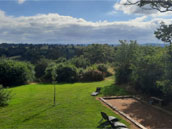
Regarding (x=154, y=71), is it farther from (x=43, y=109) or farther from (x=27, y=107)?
(x=27, y=107)

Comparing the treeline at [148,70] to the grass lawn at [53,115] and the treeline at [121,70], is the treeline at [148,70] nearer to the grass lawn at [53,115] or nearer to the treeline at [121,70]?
the treeline at [121,70]

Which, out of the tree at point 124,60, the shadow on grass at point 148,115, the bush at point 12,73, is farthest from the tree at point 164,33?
the bush at point 12,73

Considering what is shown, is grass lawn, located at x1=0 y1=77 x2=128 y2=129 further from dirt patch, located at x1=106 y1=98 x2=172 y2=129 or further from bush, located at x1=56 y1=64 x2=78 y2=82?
bush, located at x1=56 y1=64 x2=78 y2=82

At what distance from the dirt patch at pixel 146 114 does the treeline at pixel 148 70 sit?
1174mm

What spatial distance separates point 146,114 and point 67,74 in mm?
14791

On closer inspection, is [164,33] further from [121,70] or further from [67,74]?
[67,74]

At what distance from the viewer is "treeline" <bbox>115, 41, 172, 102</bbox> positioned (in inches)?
308

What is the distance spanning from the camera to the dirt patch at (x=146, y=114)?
6379 mm

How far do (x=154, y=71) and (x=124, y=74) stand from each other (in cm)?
539

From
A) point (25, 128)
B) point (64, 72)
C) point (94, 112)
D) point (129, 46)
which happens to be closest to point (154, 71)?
point (94, 112)

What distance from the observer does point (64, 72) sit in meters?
21.2

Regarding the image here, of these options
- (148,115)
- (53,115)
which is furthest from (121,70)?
(53,115)

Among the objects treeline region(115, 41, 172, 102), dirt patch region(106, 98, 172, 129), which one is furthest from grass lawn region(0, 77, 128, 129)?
treeline region(115, 41, 172, 102)

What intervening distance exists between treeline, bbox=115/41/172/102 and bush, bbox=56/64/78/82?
7.05 m
